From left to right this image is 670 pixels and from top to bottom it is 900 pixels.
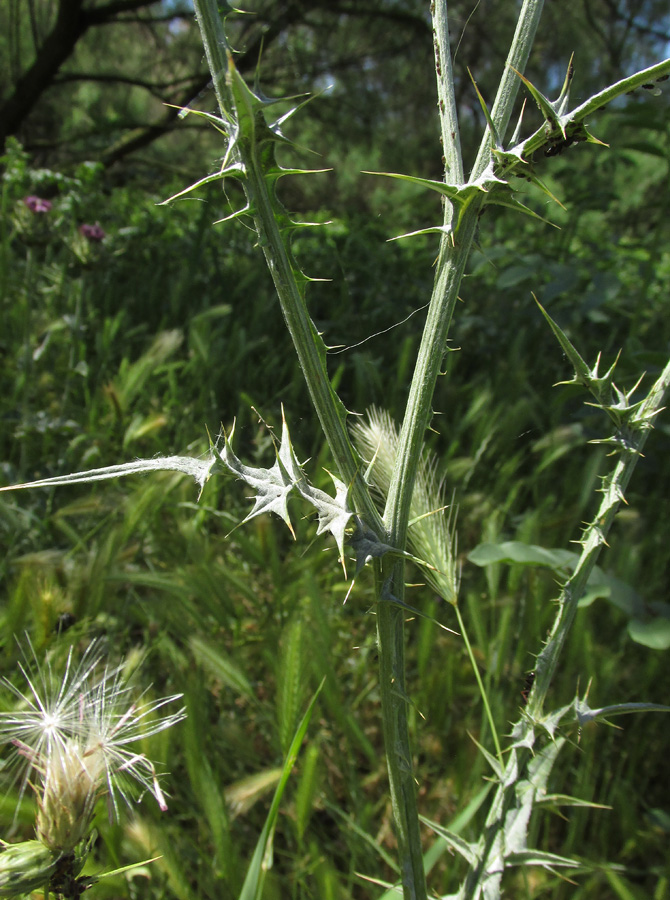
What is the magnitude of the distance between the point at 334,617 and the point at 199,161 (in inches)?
177

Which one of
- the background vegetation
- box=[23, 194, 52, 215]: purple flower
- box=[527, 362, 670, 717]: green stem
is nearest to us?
box=[527, 362, 670, 717]: green stem

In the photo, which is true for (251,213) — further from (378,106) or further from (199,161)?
(199,161)

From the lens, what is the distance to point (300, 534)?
4.38 feet

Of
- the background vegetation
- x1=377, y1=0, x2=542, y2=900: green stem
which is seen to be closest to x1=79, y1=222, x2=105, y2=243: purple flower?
the background vegetation

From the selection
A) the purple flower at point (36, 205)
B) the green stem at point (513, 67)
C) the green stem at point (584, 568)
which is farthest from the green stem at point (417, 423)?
the purple flower at point (36, 205)

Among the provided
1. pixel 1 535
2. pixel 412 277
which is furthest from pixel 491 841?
pixel 412 277

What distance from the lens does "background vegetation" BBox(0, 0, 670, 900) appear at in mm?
874

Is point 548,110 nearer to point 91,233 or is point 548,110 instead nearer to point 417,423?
point 417,423

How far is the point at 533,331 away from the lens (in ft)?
7.23

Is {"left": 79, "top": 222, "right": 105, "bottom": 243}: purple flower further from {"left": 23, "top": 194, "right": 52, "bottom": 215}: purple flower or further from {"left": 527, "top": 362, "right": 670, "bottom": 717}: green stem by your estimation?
{"left": 527, "top": 362, "right": 670, "bottom": 717}: green stem

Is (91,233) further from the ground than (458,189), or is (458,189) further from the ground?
(458,189)

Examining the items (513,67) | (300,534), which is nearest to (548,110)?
(513,67)

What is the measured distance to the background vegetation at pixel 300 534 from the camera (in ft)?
2.87

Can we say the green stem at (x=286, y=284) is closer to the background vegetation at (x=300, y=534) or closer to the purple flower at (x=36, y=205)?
the background vegetation at (x=300, y=534)
